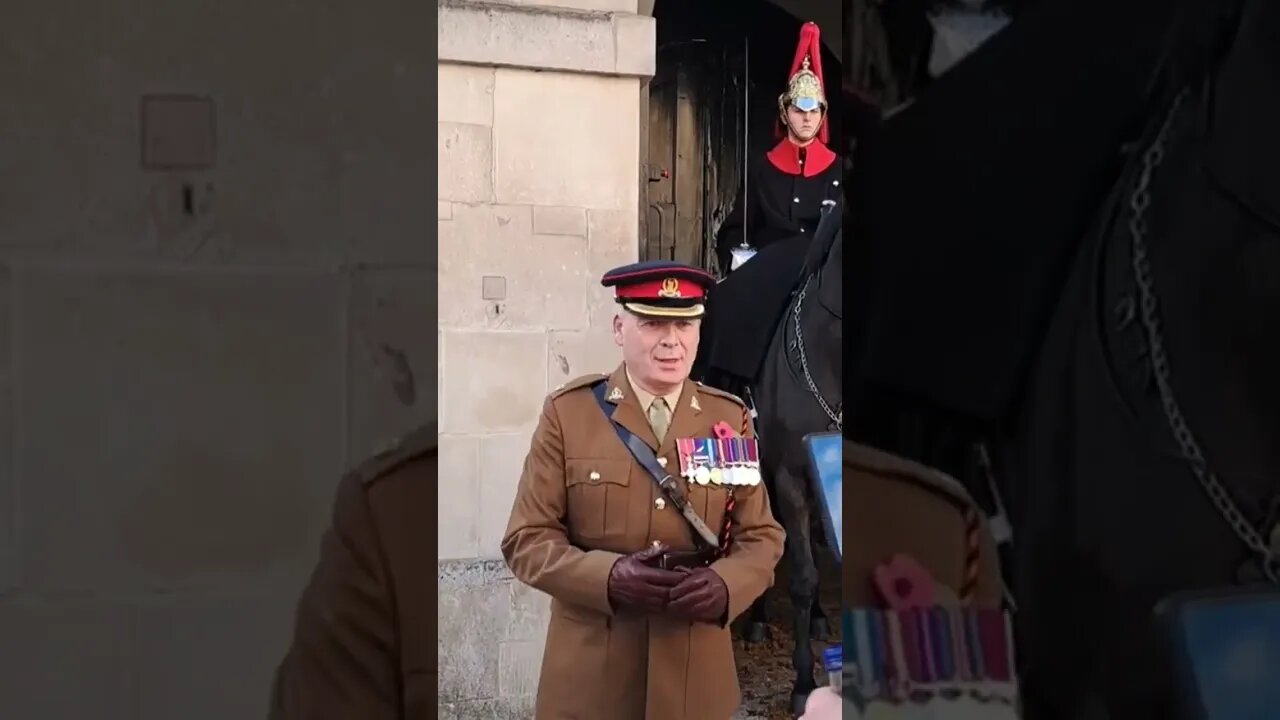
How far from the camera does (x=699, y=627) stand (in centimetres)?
175

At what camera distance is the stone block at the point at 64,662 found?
2.38ft

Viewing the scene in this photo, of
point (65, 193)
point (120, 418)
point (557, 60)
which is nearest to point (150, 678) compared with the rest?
point (120, 418)

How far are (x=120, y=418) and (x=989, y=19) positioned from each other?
701 millimetres

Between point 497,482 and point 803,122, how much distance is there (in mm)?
1185

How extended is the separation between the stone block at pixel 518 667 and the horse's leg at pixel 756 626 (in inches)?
18.8

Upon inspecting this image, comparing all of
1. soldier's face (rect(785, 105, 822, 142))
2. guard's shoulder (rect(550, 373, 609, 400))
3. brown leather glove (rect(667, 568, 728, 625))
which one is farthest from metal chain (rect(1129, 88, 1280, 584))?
soldier's face (rect(785, 105, 822, 142))

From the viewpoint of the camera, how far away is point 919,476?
0.77 m

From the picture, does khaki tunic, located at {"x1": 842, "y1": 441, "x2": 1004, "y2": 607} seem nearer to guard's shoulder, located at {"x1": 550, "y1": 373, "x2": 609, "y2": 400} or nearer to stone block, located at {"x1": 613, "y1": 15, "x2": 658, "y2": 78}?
guard's shoulder, located at {"x1": 550, "y1": 373, "x2": 609, "y2": 400}

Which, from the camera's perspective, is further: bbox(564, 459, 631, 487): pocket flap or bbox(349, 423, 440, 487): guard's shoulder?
bbox(564, 459, 631, 487): pocket flap

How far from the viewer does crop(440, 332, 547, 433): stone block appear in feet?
6.73

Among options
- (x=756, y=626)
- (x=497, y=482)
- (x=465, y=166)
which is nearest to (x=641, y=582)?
(x=497, y=482)

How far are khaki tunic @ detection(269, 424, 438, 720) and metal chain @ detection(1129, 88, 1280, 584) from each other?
54 centimetres

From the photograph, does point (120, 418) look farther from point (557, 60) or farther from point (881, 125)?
point (557, 60)

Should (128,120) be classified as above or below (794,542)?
above
